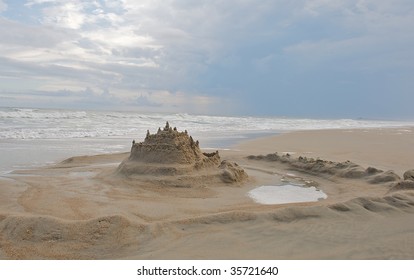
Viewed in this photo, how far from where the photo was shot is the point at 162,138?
6496 mm

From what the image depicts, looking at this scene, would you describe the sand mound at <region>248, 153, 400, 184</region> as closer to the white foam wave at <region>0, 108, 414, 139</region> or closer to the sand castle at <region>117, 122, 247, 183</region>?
the sand castle at <region>117, 122, 247, 183</region>

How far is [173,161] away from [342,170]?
306 cm

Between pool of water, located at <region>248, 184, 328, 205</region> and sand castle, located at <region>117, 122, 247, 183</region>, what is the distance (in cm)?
60

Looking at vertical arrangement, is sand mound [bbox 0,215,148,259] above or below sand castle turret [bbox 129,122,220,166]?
below

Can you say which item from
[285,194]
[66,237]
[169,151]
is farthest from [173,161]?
[66,237]

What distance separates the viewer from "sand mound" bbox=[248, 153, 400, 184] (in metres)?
5.70

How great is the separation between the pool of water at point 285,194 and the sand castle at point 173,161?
23.7 inches

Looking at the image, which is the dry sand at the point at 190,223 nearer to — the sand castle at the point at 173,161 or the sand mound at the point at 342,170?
the sand mound at the point at 342,170

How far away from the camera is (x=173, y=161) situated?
6.12m

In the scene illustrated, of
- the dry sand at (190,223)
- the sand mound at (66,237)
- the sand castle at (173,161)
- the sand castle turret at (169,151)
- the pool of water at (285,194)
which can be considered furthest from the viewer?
the sand castle turret at (169,151)

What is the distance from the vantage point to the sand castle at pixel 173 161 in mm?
5957

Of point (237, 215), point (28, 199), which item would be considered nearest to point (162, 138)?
point (28, 199)

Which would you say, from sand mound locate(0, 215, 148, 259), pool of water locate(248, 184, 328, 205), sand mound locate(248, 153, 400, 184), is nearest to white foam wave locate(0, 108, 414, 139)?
sand mound locate(248, 153, 400, 184)

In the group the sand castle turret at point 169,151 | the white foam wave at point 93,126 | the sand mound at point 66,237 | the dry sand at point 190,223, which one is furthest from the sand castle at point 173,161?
the white foam wave at point 93,126
